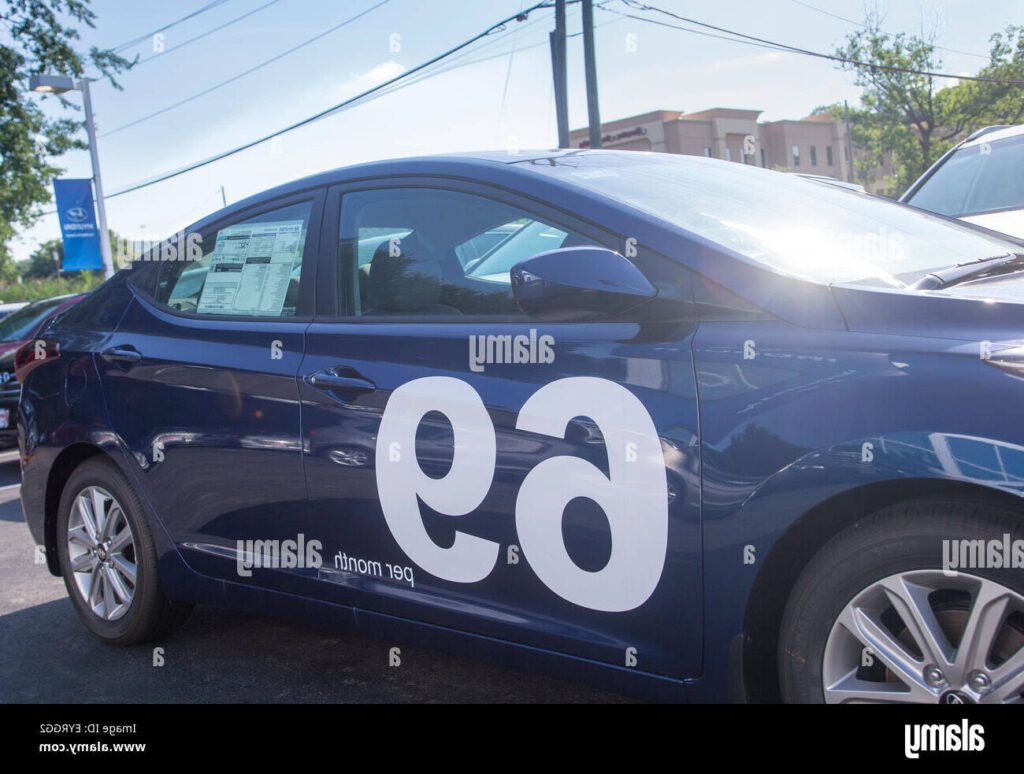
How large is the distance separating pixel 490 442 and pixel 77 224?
58.6 ft

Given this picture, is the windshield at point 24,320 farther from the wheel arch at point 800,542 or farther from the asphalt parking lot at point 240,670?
the wheel arch at point 800,542

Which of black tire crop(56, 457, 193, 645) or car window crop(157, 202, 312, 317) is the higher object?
car window crop(157, 202, 312, 317)

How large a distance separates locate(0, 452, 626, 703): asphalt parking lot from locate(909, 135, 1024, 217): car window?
13.4ft

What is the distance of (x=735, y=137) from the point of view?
63469 mm

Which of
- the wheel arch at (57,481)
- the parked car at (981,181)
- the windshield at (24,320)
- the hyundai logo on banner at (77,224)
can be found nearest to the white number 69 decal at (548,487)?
the wheel arch at (57,481)

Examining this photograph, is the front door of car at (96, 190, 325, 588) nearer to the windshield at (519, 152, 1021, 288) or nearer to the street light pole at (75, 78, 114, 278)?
the windshield at (519, 152, 1021, 288)

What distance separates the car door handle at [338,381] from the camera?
116 inches

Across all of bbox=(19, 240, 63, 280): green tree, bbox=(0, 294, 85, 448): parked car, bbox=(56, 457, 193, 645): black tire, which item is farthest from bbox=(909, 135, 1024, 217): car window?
bbox=(19, 240, 63, 280): green tree

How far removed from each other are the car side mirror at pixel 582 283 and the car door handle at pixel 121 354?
179cm

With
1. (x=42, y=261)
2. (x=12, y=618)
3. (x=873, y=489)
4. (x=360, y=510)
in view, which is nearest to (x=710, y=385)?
(x=873, y=489)

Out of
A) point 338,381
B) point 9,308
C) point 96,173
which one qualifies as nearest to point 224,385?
point 338,381

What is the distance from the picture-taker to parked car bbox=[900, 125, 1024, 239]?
236 inches

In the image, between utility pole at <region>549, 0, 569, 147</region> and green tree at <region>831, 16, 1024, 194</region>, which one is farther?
green tree at <region>831, 16, 1024, 194</region>
